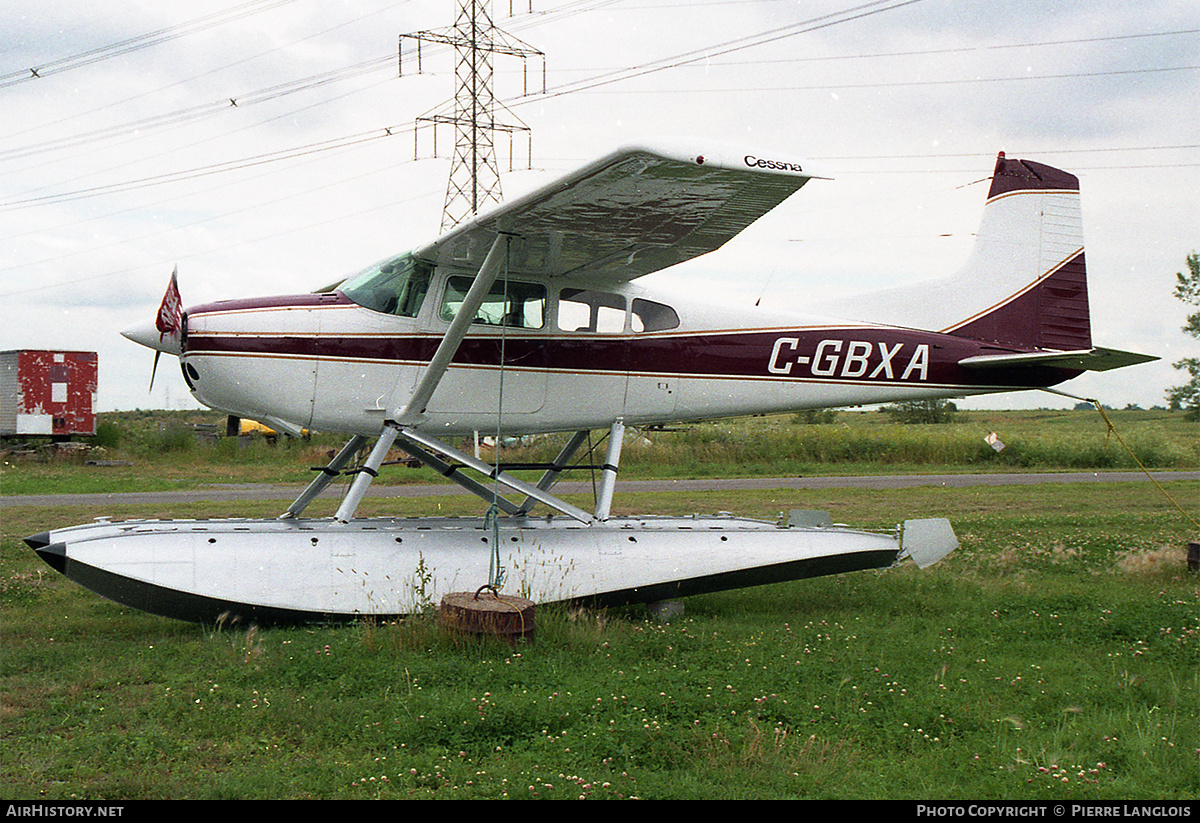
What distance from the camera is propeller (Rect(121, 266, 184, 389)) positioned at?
23.2 feet

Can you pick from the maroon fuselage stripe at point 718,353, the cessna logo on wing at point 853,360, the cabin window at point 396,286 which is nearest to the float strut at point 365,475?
the maroon fuselage stripe at point 718,353

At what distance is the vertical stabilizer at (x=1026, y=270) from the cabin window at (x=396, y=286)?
211 inches

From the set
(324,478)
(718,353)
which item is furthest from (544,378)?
(324,478)

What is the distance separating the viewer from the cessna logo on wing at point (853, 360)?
8672 millimetres

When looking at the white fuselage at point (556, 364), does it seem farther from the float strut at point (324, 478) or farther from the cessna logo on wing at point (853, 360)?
the float strut at point (324, 478)

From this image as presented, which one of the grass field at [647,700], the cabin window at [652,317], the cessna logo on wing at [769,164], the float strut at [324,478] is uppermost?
the cessna logo on wing at [769,164]

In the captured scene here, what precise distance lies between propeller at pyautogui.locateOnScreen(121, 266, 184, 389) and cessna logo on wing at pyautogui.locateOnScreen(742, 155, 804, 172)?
460 centimetres

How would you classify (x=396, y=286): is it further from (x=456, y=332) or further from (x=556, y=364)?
(x=556, y=364)

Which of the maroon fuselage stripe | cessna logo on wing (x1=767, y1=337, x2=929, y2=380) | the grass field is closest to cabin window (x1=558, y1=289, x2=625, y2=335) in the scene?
the maroon fuselage stripe

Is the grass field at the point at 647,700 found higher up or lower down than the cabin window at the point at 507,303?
lower down

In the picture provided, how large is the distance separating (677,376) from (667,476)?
14.1m

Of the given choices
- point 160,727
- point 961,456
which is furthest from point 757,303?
point 961,456

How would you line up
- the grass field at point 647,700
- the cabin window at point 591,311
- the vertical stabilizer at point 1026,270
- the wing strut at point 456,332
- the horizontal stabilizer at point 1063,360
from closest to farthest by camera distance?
1. the grass field at point 647,700
2. the wing strut at point 456,332
3. the cabin window at point 591,311
4. the horizontal stabilizer at point 1063,360
5. the vertical stabilizer at point 1026,270

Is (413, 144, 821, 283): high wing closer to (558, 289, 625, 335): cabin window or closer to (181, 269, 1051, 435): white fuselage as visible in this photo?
(558, 289, 625, 335): cabin window
